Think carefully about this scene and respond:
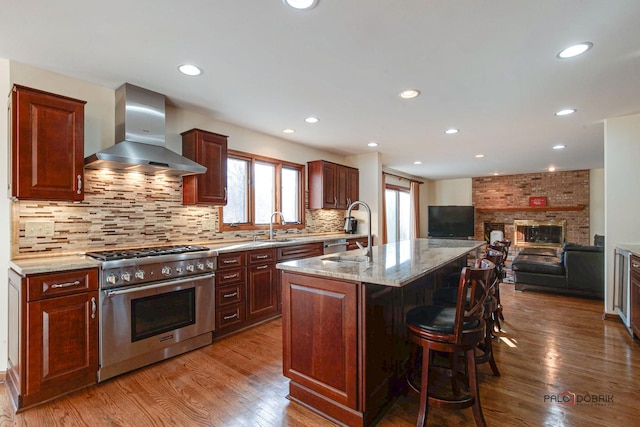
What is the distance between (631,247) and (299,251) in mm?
3729

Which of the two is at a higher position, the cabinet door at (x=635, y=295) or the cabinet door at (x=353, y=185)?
the cabinet door at (x=353, y=185)

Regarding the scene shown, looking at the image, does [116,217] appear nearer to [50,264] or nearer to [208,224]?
[50,264]

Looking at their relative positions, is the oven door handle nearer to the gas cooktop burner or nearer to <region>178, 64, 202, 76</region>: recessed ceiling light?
the gas cooktop burner

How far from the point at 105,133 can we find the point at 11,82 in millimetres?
682

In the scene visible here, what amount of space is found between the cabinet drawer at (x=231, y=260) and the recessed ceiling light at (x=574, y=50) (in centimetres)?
326

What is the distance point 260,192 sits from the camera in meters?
4.47

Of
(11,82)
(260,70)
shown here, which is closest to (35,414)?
(11,82)

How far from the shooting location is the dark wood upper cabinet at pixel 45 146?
2.21 meters

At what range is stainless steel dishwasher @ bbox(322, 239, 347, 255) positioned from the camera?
178 inches

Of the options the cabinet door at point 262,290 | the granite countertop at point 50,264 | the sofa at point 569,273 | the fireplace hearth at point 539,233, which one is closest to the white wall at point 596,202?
the fireplace hearth at point 539,233

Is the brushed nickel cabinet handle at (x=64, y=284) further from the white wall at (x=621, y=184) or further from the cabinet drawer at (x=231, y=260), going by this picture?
the white wall at (x=621, y=184)

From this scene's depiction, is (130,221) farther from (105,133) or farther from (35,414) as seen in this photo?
(35,414)

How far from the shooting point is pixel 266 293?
3674 mm

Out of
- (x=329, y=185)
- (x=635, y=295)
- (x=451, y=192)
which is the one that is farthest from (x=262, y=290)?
(x=451, y=192)
